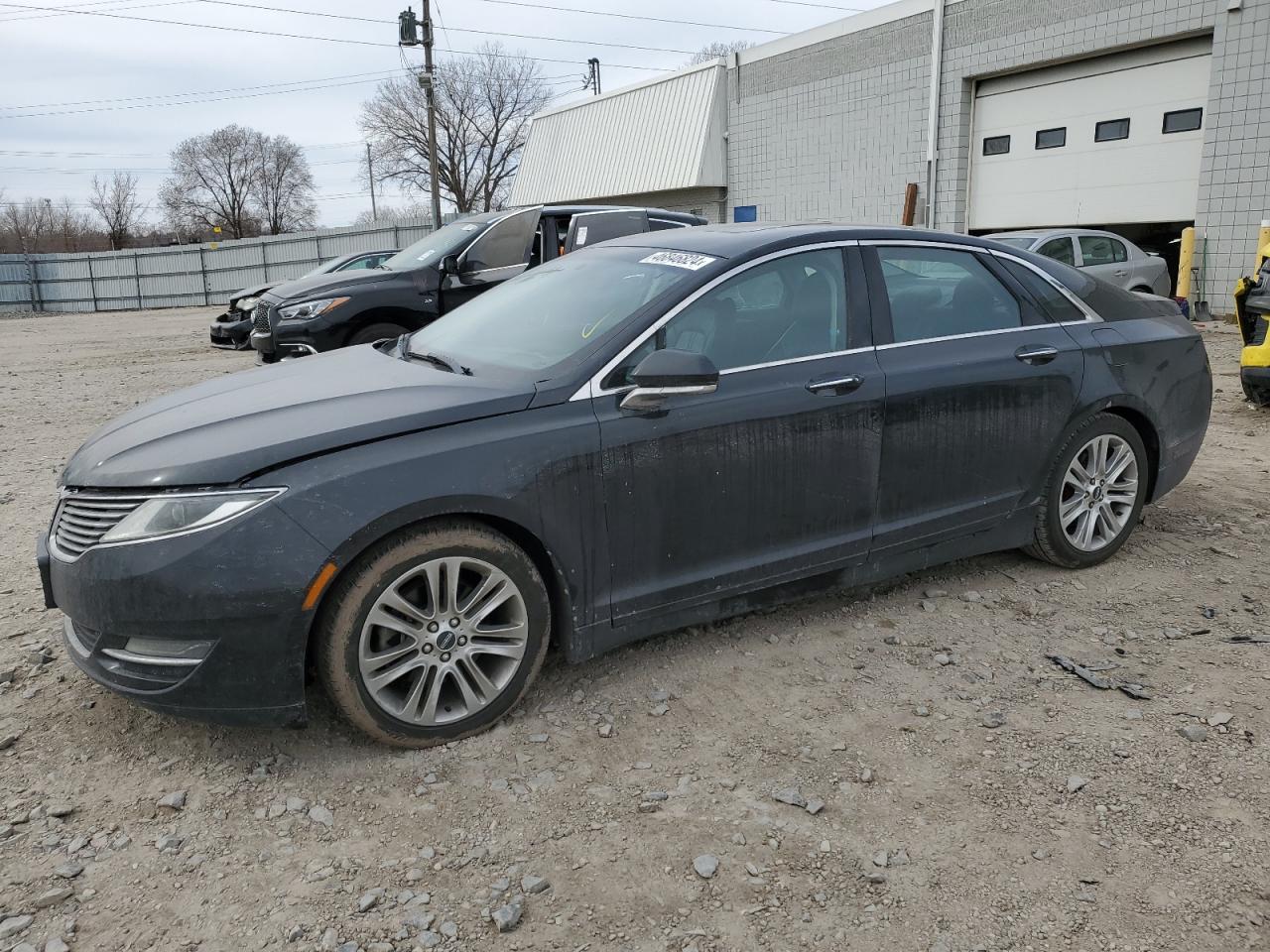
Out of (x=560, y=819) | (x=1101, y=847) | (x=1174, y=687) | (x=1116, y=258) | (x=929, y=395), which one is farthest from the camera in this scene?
(x=1116, y=258)

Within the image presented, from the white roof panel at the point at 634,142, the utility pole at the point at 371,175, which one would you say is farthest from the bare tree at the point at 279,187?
the white roof panel at the point at 634,142

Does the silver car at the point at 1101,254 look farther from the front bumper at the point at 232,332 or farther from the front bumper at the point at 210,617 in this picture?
the front bumper at the point at 210,617

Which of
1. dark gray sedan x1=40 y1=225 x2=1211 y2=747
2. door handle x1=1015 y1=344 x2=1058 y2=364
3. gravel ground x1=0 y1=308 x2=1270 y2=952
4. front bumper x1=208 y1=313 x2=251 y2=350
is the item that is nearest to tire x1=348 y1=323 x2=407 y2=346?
dark gray sedan x1=40 y1=225 x2=1211 y2=747

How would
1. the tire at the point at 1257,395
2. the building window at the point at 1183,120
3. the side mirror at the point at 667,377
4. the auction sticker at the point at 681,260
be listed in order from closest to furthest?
the side mirror at the point at 667,377 < the auction sticker at the point at 681,260 < the tire at the point at 1257,395 < the building window at the point at 1183,120

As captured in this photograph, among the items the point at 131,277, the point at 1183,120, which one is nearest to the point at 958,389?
the point at 1183,120

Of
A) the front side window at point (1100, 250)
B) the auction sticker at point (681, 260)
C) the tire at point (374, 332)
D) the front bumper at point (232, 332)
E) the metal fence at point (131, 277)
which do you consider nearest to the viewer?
the auction sticker at point (681, 260)

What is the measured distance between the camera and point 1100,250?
42.8 feet

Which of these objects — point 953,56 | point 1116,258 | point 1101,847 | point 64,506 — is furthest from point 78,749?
point 953,56

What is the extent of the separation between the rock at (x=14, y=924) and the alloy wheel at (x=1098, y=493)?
4025 millimetres

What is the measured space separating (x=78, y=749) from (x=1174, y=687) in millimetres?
3709

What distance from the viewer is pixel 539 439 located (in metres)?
3.08

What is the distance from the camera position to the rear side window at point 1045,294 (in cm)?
430

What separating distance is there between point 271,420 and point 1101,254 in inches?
503

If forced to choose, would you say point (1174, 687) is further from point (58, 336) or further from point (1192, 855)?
point (58, 336)
